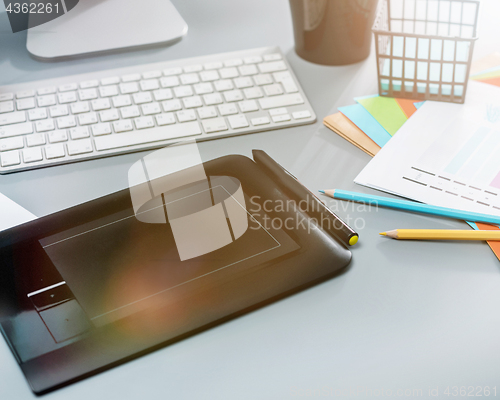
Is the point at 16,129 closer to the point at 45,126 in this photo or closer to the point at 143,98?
the point at 45,126

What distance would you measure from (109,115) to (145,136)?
7 cm

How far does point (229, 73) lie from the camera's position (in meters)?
0.72

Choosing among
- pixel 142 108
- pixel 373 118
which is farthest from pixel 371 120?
pixel 142 108

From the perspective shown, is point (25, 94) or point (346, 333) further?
point (25, 94)

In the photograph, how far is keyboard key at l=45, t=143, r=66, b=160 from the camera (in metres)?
0.60

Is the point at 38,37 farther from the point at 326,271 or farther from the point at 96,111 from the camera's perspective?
the point at 326,271

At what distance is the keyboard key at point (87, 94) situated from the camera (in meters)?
0.67

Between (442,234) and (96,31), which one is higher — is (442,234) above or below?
below

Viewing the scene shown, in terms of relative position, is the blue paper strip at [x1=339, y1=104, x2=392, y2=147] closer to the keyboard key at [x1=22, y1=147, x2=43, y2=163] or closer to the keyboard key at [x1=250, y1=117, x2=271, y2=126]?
the keyboard key at [x1=250, y1=117, x2=271, y2=126]

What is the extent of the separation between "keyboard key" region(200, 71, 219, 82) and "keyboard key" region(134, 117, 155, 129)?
121 mm

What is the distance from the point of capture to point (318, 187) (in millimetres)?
558

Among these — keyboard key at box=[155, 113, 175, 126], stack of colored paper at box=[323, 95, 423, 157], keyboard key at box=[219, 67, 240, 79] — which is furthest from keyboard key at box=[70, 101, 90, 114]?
stack of colored paper at box=[323, 95, 423, 157]

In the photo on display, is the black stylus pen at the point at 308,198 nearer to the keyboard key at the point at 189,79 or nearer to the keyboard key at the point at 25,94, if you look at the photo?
the keyboard key at the point at 189,79

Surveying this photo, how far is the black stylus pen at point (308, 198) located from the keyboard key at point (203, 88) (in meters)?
0.16
